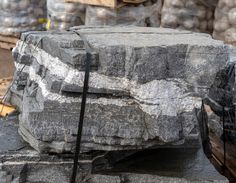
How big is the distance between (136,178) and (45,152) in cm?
40

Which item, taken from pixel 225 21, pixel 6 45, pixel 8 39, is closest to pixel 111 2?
pixel 225 21

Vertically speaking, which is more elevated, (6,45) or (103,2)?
(103,2)

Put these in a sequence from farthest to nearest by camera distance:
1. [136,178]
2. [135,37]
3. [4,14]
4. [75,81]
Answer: [4,14] → [135,37] → [136,178] → [75,81]

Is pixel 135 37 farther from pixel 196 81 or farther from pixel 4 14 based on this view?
pixel 4 14

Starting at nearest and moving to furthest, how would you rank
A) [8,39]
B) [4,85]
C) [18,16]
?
[4,85] → [18,16] → [8,39]

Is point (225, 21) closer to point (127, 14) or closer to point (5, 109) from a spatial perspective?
point (127, 14)

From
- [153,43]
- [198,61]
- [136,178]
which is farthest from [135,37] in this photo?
[136,178]

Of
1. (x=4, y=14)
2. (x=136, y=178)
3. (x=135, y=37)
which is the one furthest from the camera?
(x=4, y=14)

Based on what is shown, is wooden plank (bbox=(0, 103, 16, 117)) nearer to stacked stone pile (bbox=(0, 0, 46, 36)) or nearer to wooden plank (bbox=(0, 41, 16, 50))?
stacked stone pile (bbox=(0, 0, 46, 36))

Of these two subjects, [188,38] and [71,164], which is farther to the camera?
[188,38]

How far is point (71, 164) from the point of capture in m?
1.93

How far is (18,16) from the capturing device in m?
5.16

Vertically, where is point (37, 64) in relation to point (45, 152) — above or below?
above

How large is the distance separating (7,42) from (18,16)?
428 millimetres
